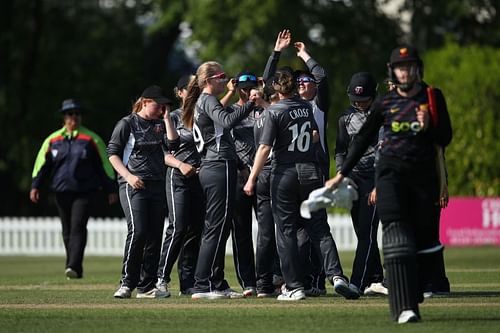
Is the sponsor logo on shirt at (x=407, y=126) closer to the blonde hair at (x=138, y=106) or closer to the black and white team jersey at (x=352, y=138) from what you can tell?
the black and white team jersey at (x=352, y=138)

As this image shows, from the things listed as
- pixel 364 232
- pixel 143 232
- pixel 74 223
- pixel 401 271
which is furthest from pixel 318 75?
pixel 74 223

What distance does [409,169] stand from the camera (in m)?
10.9

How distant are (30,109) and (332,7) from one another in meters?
10.3

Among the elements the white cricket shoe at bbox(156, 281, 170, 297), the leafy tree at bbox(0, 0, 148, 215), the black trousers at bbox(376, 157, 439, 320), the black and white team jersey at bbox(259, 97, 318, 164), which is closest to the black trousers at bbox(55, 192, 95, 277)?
the white cricket shoe at bbox(156, 281, 170, 297)

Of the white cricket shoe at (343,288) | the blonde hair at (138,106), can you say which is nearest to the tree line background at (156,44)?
the blonde hair at (138,106)

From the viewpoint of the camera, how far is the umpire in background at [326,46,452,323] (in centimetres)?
1080

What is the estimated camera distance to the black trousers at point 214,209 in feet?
44.8

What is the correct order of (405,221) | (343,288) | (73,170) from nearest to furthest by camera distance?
(405,221) < (343,288) < (73,170)

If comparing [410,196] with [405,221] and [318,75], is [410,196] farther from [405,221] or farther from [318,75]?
[318,75]

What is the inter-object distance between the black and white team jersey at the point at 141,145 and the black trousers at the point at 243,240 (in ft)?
3.12

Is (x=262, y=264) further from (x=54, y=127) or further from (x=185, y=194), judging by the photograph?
(x=54, y=127)

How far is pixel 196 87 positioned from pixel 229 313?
3073 millimetres

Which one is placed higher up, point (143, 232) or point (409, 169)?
point (409, 169)

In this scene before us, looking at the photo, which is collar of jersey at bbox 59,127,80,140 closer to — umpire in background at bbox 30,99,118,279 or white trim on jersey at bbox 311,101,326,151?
umpire in background at bbox 30,99,118,279
